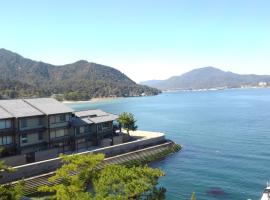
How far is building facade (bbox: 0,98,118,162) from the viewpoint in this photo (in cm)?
4675

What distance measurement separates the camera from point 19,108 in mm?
49688

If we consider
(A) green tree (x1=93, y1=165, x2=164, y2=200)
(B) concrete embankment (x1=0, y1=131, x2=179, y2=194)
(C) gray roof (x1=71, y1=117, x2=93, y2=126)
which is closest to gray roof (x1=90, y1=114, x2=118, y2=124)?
(C) gray roof (x1=71, y1=117, x2=93, y2=126)

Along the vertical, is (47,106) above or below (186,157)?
above

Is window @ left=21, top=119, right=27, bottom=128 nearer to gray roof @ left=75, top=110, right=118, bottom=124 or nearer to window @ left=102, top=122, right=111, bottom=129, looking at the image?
gray roof @ left=75, top=110, right=118, bottom=124

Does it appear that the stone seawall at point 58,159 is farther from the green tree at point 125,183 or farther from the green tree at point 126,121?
the green tree at point 125,183

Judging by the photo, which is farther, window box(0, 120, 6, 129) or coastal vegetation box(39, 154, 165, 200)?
window box(0, 120, 6, 129)

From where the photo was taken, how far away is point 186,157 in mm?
61750

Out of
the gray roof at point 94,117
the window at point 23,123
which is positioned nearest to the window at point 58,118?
the window at point 23,123

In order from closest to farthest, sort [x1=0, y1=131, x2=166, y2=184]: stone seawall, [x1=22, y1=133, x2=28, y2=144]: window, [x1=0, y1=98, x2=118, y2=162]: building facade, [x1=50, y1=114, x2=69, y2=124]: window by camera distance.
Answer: [x1=0, y1=131, x2=166, y2=184]: stone seawall, [x1=0, y1=98, x2=118, y2=162]: building facade, [x1=22, y1=133, x2=28, y2=144]: window, [x1=50, y1=114, x2=69, y2=124]: window

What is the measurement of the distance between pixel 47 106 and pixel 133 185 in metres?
33.7

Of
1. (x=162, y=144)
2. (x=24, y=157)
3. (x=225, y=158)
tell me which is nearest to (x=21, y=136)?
(x=24, y=157)

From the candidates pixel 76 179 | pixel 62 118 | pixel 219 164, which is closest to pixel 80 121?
pixel 62 118

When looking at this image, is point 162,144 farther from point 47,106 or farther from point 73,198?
point 73,198

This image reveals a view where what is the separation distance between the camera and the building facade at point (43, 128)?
46750 mm
